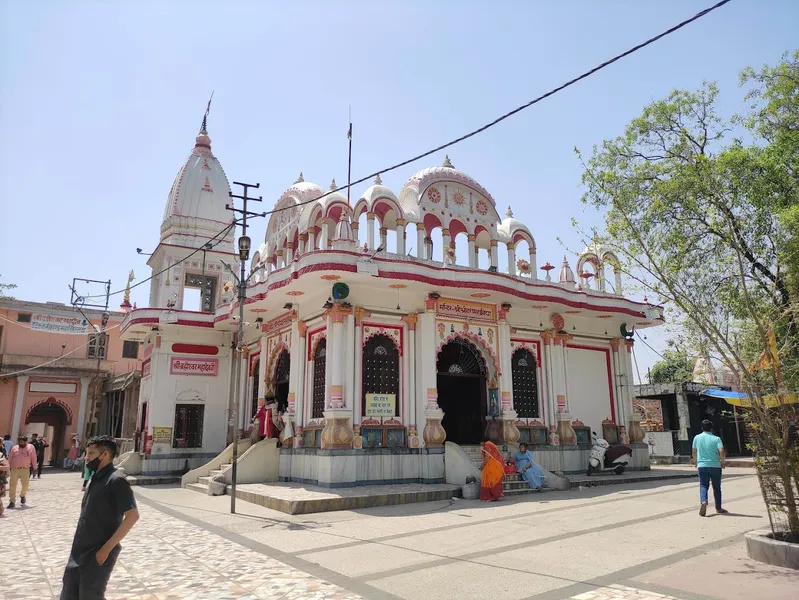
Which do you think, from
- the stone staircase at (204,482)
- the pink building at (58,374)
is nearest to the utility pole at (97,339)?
the pink building at (58,374)

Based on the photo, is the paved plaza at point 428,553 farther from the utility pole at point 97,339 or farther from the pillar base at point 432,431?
the utility pole at point 97,339

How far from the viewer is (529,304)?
17.3 metres

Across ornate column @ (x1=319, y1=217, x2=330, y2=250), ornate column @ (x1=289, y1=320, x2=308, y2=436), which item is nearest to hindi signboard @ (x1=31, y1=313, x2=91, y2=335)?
ornate column @ (x1=289, y1=320, x2=308, y2=436)

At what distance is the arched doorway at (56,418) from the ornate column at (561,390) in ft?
85.4

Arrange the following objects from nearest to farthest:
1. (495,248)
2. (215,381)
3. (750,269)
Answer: (750,269)
(495,248)
(215,381)

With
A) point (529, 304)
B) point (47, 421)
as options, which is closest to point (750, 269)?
point (529, 304)

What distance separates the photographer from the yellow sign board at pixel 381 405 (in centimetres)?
1481

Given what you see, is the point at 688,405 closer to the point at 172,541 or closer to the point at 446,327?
the point at 446,327

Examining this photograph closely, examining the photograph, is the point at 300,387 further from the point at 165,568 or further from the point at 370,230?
the point at 165,568

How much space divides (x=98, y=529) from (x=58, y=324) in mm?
32363

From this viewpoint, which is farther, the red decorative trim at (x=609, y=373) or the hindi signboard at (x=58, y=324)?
the hindi signboard at (x=58, y=324)

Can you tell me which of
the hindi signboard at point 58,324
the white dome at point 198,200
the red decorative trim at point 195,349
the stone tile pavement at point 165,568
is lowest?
the stone tile pavement at point 165,568

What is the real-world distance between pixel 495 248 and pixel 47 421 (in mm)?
30073

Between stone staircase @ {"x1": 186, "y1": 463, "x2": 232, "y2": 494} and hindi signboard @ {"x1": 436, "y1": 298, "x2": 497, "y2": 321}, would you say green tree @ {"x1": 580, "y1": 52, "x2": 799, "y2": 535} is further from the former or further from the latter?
stone staircase @ {"x1": 186, "y1": 463, "x2": 232, "y2": 494}
